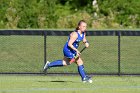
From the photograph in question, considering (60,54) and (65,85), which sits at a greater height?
(65,85)

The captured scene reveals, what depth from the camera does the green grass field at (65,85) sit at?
1453 centimetres

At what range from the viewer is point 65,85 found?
15711 mm

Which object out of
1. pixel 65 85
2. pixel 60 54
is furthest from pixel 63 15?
pixel 65 85

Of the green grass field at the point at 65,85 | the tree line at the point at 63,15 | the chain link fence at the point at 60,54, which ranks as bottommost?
the tree line at the point at 63,15

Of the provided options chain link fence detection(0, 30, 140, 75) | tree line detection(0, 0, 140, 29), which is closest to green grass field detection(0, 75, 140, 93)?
chain link fence detection(0, 30, 140, 75)

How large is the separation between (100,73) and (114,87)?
401 cm

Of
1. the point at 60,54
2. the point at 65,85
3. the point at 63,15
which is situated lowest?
the point at 63,15

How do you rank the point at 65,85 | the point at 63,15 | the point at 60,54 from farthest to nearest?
the point at 63,15 → the point at 60,54 → the point at 65,85

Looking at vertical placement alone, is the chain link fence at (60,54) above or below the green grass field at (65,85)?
below

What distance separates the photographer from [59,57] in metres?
22.2

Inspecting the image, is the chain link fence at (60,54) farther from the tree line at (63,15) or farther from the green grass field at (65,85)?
the tree line at (63,15)

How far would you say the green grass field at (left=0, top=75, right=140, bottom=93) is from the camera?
1453 centimetres

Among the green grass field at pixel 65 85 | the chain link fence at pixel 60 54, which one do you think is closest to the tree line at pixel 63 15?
the chain link fence at pixel 60 54

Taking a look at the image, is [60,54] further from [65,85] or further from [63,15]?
[63,15]
